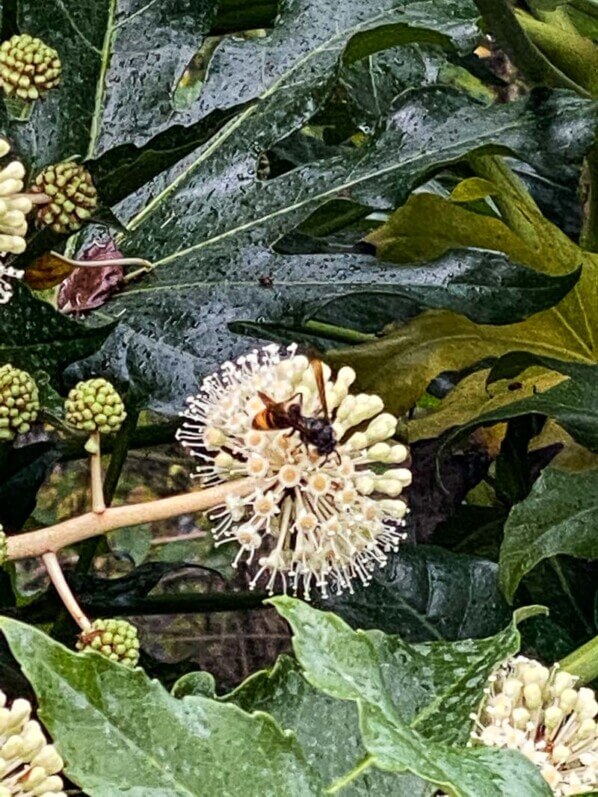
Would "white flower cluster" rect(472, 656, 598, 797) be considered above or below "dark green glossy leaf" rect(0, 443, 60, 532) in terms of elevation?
below

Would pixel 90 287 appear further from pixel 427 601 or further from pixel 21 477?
pixel 427 601

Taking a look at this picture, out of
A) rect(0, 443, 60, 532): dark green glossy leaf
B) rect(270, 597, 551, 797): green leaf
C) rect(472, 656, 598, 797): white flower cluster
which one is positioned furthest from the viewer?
rect(0, 443, 60, 532): dark green glossy leaf

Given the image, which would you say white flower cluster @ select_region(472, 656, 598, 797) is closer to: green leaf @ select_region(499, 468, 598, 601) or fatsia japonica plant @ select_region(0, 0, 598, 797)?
fatsia japonica plant @ select_region(0, 0, 598, 797)

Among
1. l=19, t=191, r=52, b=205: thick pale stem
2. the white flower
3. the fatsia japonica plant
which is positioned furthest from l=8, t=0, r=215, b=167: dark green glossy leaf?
the white flower

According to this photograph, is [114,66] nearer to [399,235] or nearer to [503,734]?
[399,235]

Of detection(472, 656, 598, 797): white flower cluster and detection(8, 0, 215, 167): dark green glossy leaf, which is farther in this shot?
detection(8, 0, 215, 167): dark green glossy leaf

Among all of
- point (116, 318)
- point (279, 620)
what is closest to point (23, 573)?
point (279, 620)

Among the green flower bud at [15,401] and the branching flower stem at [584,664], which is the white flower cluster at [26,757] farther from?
the branching flower stem at [584,664]
